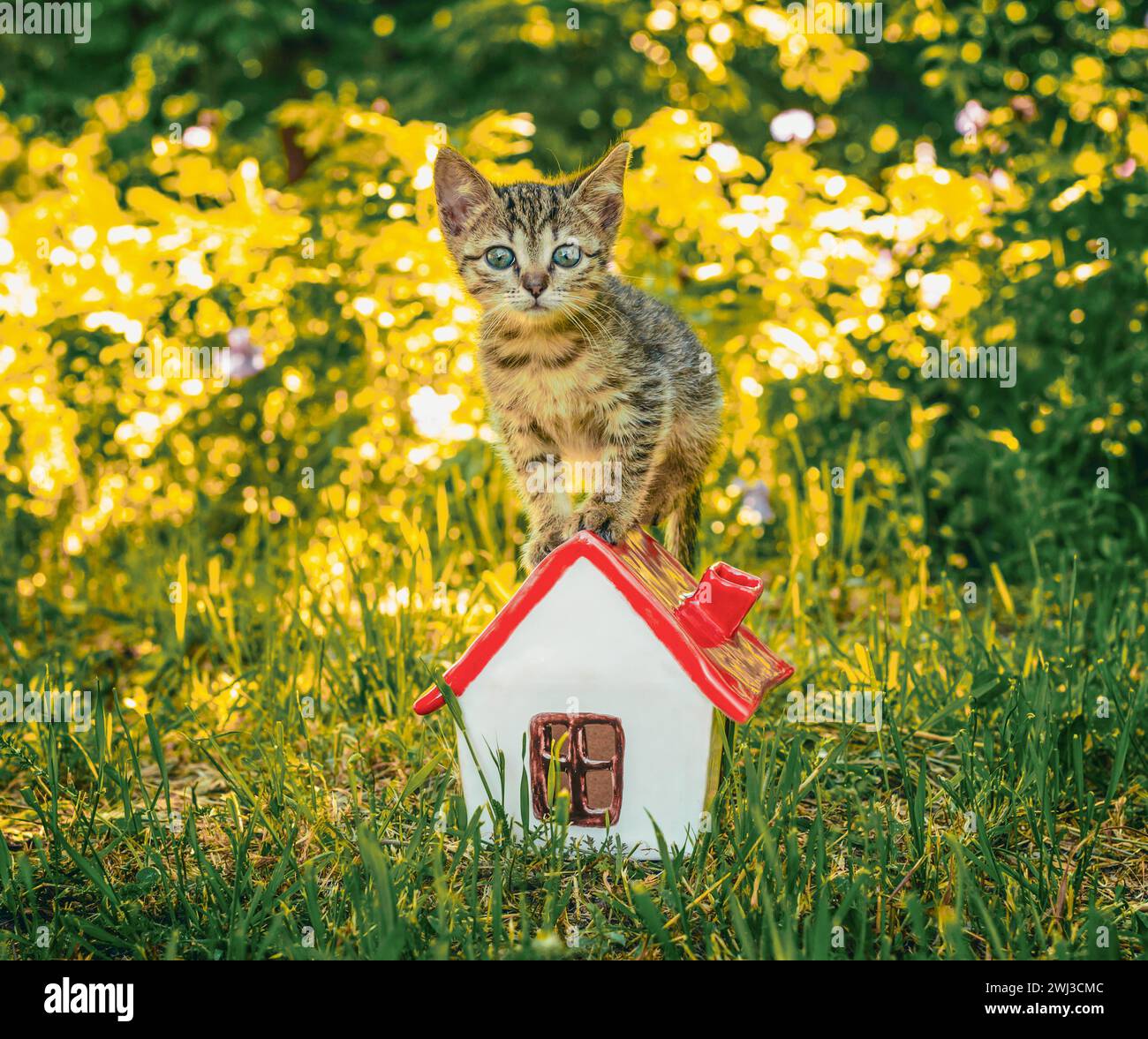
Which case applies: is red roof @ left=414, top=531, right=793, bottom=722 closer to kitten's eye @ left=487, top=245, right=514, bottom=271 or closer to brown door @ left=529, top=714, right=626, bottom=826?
brown door @ left=529, top=714, right=626, bottom=826

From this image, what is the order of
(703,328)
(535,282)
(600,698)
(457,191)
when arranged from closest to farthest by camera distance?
(600,698), (535,282), (457,191), (703,328)

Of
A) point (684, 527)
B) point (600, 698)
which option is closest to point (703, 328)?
point (684, 527)

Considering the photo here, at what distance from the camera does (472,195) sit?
8.66ft

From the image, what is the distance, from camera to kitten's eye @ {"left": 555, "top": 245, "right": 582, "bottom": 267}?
2551 mm

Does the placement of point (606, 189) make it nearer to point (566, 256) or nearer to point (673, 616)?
point (566, 256)

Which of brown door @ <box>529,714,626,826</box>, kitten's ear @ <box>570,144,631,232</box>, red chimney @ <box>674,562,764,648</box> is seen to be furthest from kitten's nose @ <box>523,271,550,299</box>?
brown door @ <box>529,714,626,826</box>

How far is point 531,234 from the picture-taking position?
256cm

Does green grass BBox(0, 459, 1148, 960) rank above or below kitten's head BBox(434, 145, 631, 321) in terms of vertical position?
below

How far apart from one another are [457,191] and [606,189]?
1.15 feet

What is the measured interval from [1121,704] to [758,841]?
121 centimetres

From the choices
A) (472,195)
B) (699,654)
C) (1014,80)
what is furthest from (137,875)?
(1014,80)

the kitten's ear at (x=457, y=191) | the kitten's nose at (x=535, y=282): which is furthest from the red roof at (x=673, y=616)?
the kitten's ear at (x=457, y=191)

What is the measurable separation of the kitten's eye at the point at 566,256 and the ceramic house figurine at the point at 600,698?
634mm

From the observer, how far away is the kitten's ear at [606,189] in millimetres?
2605
